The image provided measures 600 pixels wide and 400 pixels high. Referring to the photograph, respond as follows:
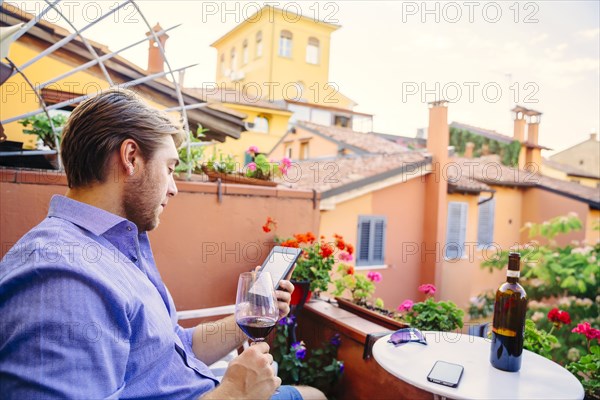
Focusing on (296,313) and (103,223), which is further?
(296,313)

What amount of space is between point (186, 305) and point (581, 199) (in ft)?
44.8

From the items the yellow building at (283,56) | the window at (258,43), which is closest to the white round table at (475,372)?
the yellow building at (283,56)

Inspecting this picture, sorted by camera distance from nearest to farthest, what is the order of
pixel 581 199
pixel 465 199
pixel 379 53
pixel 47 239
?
pixel 47 239, pixel 379 53, pixel 465 199, pixel 581 199

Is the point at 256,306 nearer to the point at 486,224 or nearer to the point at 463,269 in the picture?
the point at 463,269

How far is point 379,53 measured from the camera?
499 cm

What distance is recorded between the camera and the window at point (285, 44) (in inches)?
993

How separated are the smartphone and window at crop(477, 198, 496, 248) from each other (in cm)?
1156

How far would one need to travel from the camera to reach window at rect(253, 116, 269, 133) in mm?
18391

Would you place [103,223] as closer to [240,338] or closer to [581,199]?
[240,338]

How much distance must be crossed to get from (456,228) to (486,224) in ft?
6.69

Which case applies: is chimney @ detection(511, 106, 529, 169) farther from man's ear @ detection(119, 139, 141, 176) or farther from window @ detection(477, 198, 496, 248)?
man's ear @ detection(119, 139, 141, 176)

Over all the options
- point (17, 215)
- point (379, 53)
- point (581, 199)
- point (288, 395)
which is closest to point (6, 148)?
point (17, 215)

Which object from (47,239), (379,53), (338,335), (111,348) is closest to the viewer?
(111,348)

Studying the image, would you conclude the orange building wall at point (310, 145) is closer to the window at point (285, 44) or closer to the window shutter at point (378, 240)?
the window shutter at point (378, 240)
